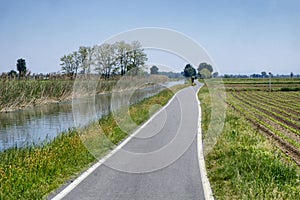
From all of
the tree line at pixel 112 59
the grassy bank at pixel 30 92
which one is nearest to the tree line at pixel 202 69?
the tree line at pixel 112 59

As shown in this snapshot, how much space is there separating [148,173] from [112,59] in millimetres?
22741

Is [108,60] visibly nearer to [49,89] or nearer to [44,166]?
[49,89]

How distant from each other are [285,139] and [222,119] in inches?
194

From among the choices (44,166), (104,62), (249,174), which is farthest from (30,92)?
(249,174)

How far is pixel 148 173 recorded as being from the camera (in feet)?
27.9

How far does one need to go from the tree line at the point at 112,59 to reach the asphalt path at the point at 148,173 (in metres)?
5.01

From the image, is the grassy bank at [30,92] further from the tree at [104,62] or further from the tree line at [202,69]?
the tree line at [202,69]

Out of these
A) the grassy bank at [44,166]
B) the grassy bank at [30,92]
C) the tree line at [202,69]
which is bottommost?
the grassy bank at [44,166]

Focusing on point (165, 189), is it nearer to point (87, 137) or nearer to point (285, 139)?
point (87, 137)

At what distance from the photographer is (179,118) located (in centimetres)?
2066

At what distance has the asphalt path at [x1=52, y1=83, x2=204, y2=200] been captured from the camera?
6812 millimetres

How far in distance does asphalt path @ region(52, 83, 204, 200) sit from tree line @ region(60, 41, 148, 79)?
16.4 ft

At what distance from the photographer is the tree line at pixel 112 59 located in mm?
20486

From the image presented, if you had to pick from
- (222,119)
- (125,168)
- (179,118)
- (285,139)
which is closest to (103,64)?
(179,118)
